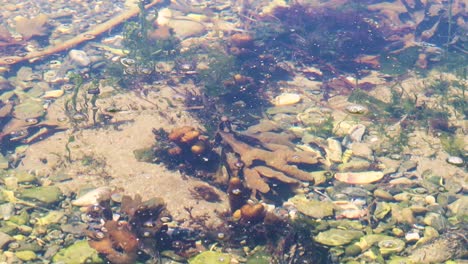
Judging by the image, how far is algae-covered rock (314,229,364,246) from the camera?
17.7 ft

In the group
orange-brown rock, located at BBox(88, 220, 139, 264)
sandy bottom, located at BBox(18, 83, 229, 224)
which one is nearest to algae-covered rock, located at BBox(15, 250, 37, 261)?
orange-brown rock, located at BBox(88, 220, 139, 264)

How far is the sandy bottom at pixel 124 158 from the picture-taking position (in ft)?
20.5

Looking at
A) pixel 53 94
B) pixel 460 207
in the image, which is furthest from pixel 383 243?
pixel 53 94

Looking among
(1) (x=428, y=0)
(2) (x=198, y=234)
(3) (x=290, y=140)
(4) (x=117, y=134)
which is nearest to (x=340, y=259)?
(2) (x=198, y=234)

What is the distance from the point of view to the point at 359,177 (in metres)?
6.80

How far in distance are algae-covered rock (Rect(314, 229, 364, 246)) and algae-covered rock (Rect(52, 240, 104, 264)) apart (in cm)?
266

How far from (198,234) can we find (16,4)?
38.7ft

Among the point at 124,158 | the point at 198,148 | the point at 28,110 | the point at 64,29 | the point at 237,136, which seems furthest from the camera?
the point at 64,29

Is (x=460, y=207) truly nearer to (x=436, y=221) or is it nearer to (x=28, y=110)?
(x=436, y=221)

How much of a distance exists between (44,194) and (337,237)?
4.08 metres

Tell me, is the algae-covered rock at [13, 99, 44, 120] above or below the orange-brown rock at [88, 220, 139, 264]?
below

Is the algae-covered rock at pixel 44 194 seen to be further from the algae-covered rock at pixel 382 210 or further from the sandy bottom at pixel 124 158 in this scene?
the algae-covered rock at pixel 382 210

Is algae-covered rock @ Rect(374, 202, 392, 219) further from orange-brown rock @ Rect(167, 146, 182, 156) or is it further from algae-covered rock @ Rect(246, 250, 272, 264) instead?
orange-brown rock @ Rect(167, 146, 182, 156)

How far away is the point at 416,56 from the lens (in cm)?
1044
